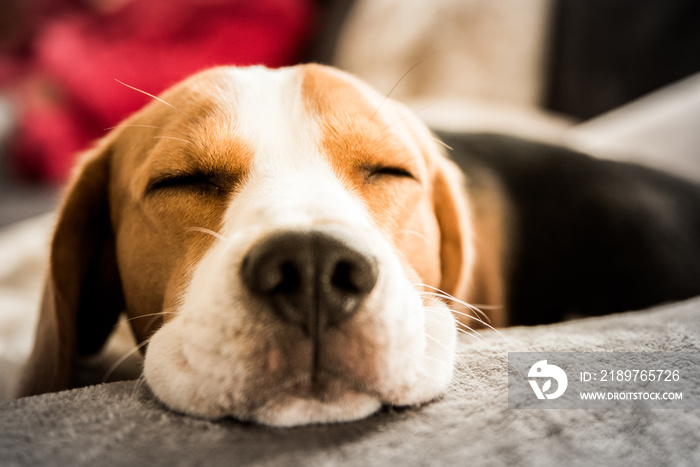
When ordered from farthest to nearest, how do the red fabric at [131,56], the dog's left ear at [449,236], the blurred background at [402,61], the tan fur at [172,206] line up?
the red fabric at [131,56], the blurred background at [402,61], the dog's left ear at [449,236], the tan fur at [172,206]

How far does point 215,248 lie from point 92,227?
0.75m

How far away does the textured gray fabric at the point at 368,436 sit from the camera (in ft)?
2.84

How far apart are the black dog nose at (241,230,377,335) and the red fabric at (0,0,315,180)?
395cm

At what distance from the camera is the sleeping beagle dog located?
3.37ft

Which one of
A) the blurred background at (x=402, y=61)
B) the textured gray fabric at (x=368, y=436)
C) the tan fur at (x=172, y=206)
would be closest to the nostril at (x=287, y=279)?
the textured gray fabric at (x=368, y=436)

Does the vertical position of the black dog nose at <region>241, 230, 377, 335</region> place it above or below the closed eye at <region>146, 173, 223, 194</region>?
below

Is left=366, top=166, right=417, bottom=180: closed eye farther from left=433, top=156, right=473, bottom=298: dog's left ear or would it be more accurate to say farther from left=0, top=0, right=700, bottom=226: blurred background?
left=0, top=0, right=700, bottom=226: blurred background

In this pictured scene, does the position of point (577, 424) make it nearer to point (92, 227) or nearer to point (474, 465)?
point (474, 465)

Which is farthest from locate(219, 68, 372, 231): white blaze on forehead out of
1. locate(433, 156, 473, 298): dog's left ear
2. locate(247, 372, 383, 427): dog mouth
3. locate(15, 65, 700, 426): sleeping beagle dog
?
locate(433, 156, 473, 298): dog's left ear

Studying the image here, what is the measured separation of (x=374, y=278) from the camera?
107 cm

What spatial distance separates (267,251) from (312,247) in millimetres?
94

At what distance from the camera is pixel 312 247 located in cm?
101

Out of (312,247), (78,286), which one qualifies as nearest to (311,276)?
(312,247)

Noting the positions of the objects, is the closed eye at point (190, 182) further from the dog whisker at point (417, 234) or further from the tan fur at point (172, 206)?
the dog whisker at point (417, 234)
